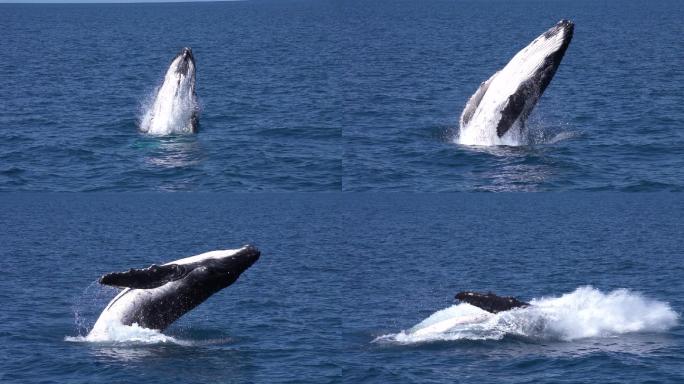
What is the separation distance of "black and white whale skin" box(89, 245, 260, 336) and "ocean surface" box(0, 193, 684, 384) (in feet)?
2.73

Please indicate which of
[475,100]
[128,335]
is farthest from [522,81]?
[128,335]

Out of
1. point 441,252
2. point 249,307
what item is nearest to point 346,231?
point 441,252

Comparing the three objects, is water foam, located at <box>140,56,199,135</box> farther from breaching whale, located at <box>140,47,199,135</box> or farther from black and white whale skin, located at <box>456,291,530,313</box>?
black and white whale skin, located at <box>456,291,530,313</box>

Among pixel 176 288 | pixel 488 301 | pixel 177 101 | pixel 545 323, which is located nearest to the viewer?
pixel 488 301

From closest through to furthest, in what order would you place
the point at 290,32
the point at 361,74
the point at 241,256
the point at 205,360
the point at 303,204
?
the point at 241,256 → the point at 205,360 → the point at 361,74 → the point at 303,204 → the point at 290,32

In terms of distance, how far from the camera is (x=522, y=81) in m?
33.6

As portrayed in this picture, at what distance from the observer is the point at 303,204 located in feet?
409

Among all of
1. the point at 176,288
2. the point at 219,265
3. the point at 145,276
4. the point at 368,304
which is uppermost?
the point at 145,276

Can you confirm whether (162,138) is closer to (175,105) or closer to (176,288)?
(175,105)

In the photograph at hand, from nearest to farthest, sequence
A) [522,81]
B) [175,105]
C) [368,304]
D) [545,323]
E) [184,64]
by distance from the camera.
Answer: [522,81]
[545,323]
[184,64]
[368,304]
[175,105]

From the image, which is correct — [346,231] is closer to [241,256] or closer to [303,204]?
[303,204]

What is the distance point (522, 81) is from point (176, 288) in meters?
13.1

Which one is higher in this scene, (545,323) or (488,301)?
(488,301)

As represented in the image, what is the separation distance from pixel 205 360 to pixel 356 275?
21.3m
